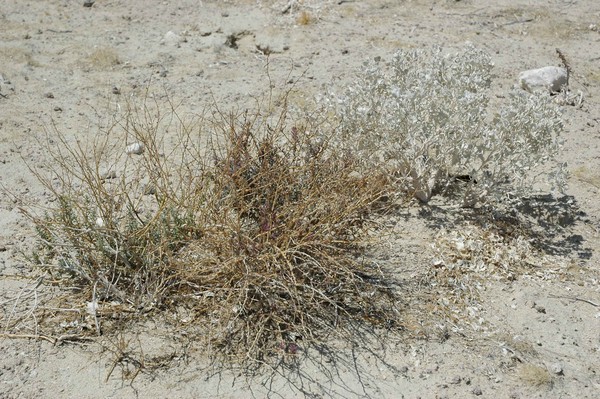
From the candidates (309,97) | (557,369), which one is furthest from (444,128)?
(309,97)

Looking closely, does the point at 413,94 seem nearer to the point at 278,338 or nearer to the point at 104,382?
the point at 278,338

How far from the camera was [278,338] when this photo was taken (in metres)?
3.82

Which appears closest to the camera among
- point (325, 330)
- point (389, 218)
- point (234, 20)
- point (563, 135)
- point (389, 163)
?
point (325, 330)

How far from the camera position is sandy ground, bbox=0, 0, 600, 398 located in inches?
145

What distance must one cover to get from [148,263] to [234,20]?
4.22 m

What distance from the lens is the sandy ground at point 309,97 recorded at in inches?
145

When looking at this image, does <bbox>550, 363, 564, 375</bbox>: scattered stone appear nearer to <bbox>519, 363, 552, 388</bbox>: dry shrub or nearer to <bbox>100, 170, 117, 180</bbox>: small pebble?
<bbox>519, 363, 552, 388</bbox>: dry shrub

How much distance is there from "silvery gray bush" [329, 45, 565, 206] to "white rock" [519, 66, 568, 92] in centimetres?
164

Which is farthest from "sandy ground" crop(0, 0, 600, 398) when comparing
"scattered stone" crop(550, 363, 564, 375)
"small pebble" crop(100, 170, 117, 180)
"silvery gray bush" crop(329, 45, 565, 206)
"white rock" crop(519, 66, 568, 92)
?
"small pebble" crop(100, 170, 117, 180)

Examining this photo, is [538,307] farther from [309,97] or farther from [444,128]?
[309,97]

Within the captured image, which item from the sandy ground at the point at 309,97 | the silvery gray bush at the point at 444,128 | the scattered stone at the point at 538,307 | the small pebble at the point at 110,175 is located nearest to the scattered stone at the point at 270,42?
the sandy ground at the point at 309,97

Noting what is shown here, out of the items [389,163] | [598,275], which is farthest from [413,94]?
[598,275]

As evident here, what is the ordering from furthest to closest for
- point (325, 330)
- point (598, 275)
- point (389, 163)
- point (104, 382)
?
point (389, 163) → point (598, 275) → point (325, 330) → point (104, 382)

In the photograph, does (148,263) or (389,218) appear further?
(389,218)
